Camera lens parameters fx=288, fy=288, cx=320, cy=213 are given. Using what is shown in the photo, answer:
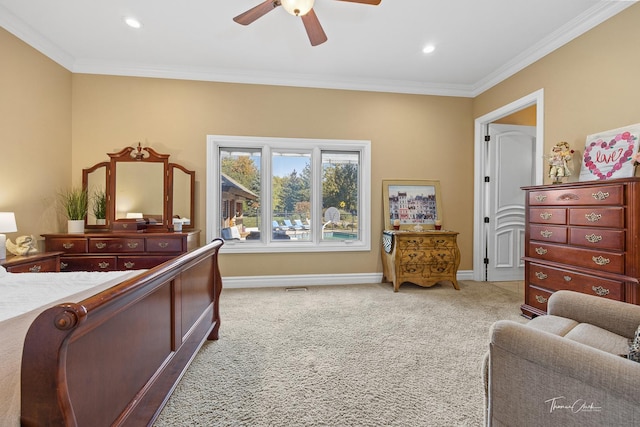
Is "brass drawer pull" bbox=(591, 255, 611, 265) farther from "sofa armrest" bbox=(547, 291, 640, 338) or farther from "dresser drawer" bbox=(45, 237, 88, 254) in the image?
"dresser drawer" bbox=(45, 237, 88, 254)

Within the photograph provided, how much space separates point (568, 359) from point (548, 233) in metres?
2.31

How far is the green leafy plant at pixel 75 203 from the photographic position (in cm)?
352

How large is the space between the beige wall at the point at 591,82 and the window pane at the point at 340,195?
2.36 meters

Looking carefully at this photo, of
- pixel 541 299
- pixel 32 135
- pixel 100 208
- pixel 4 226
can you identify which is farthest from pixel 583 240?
pixel 32 135

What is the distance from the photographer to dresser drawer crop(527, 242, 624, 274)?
2.24 meters

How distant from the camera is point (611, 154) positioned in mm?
2547

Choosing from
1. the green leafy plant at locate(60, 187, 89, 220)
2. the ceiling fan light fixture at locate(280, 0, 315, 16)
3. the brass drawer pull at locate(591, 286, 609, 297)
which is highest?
the ceiling fan light fixture at locate(280, 0, 315, 16)

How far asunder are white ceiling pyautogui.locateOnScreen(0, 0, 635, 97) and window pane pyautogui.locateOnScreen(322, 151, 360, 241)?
107 centimetres

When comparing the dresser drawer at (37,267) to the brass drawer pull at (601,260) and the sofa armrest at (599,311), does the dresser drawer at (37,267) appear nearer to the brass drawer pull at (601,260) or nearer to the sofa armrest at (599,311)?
the sofa armrest at (599,311)

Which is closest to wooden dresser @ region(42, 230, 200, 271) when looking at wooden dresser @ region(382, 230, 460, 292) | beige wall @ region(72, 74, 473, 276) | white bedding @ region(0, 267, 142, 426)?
beige wall @ region(72, 74, 473, 276)

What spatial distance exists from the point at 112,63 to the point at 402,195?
4.34 metres

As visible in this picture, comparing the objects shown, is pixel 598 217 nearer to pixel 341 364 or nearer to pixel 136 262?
pixel 341 364

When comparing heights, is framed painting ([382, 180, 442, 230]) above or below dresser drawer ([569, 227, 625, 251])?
above

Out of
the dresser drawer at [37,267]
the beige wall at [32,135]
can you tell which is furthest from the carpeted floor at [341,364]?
the beige wall at [32,135]
